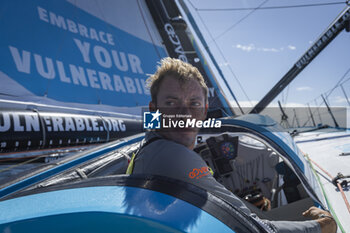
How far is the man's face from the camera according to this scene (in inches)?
39.0

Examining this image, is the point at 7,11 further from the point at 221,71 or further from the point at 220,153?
the point at 221,71

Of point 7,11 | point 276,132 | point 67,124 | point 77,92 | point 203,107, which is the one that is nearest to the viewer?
point 203,107

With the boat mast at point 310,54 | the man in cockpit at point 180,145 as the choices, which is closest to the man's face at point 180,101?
the man in cockpit at point 180,145

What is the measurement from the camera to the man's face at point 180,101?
3.25ft

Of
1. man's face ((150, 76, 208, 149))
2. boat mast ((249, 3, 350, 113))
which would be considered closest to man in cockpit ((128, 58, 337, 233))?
man's face ((150, 76, 208, 149))

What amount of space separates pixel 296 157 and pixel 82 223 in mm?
1699

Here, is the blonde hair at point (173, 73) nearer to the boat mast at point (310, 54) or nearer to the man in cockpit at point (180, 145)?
the man in cockpit at point (180, 145)

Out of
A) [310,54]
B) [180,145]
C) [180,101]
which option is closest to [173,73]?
[180,101]

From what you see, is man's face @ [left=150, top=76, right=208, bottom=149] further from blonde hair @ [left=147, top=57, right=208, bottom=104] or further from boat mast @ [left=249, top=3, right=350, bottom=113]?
boat mast @ [left=249, top=3, right=350, bottom=113]

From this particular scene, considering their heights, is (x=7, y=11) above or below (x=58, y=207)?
above

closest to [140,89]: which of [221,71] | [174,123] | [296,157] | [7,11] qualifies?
[221,71]

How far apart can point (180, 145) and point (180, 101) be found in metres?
0.22

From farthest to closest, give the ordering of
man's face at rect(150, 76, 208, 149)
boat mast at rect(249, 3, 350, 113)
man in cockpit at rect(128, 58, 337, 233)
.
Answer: boat mast at rect(249, 3, 350, 113) < man's face at rect(150, 76, 208, 149) < man in cockpit at rect(128, 58, 337, 233)

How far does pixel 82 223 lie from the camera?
1.97ft
